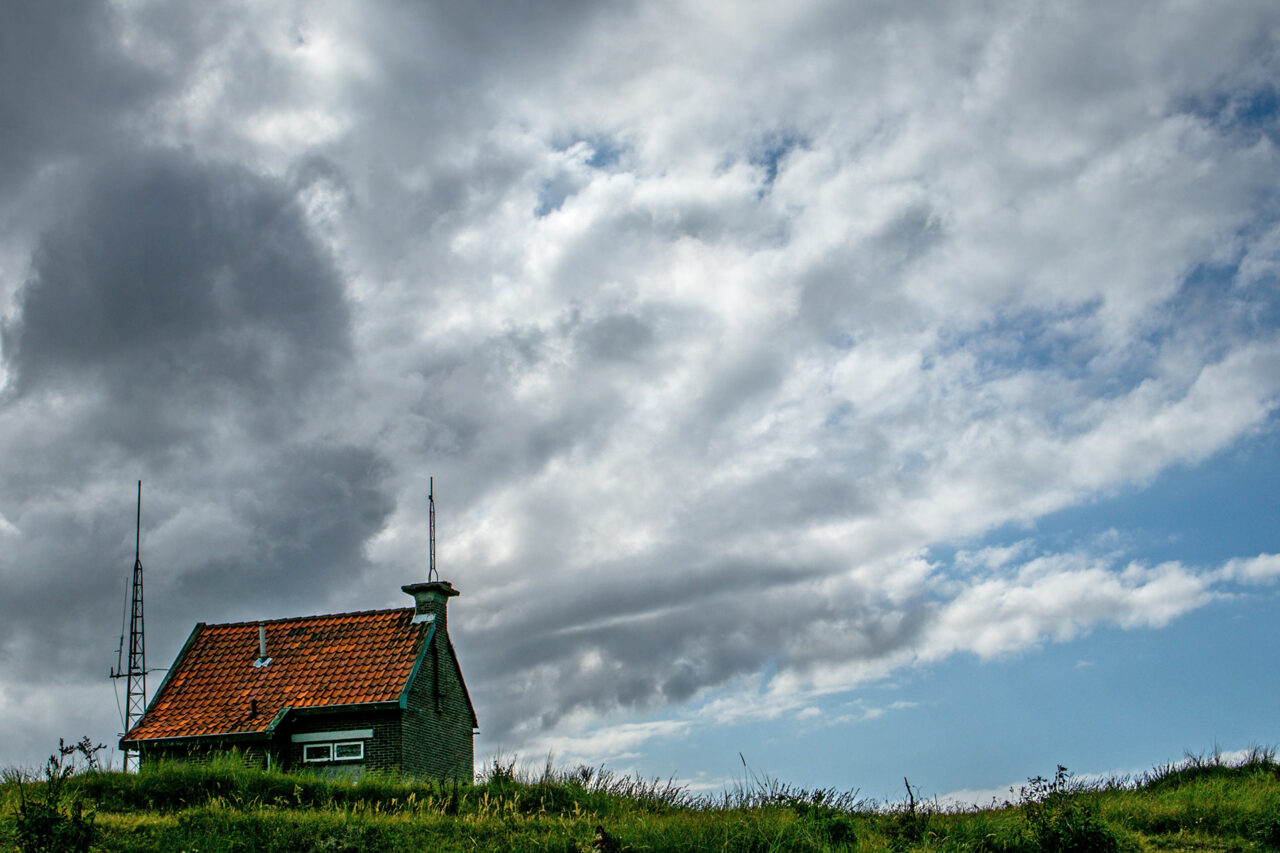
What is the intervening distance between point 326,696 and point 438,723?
3721 mm

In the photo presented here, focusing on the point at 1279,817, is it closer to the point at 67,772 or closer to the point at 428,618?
the point at 67,772

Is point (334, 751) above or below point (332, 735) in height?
below

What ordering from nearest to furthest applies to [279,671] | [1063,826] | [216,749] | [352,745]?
1. [1063,826]
2. [216,749]
3. [352,745]
4. [279,671]

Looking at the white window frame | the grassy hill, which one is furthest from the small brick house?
the grassy hill

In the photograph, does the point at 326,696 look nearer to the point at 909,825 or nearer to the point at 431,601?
the point at 431,601

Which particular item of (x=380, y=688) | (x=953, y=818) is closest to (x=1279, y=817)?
(x=953, y=818)

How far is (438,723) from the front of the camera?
1204 inches

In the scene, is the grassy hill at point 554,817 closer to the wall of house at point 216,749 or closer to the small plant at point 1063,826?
the small plant at point 1063,826

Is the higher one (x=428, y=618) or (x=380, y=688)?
(x=428, y=618)

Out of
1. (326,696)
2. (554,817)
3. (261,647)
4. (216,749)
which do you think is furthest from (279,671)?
(554,817)

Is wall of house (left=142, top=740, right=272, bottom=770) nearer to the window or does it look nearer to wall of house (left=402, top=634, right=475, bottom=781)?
the window

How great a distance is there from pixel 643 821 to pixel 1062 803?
5877mm

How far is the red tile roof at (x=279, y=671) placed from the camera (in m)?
28.5

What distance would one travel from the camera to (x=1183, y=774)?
1962 centimetres
